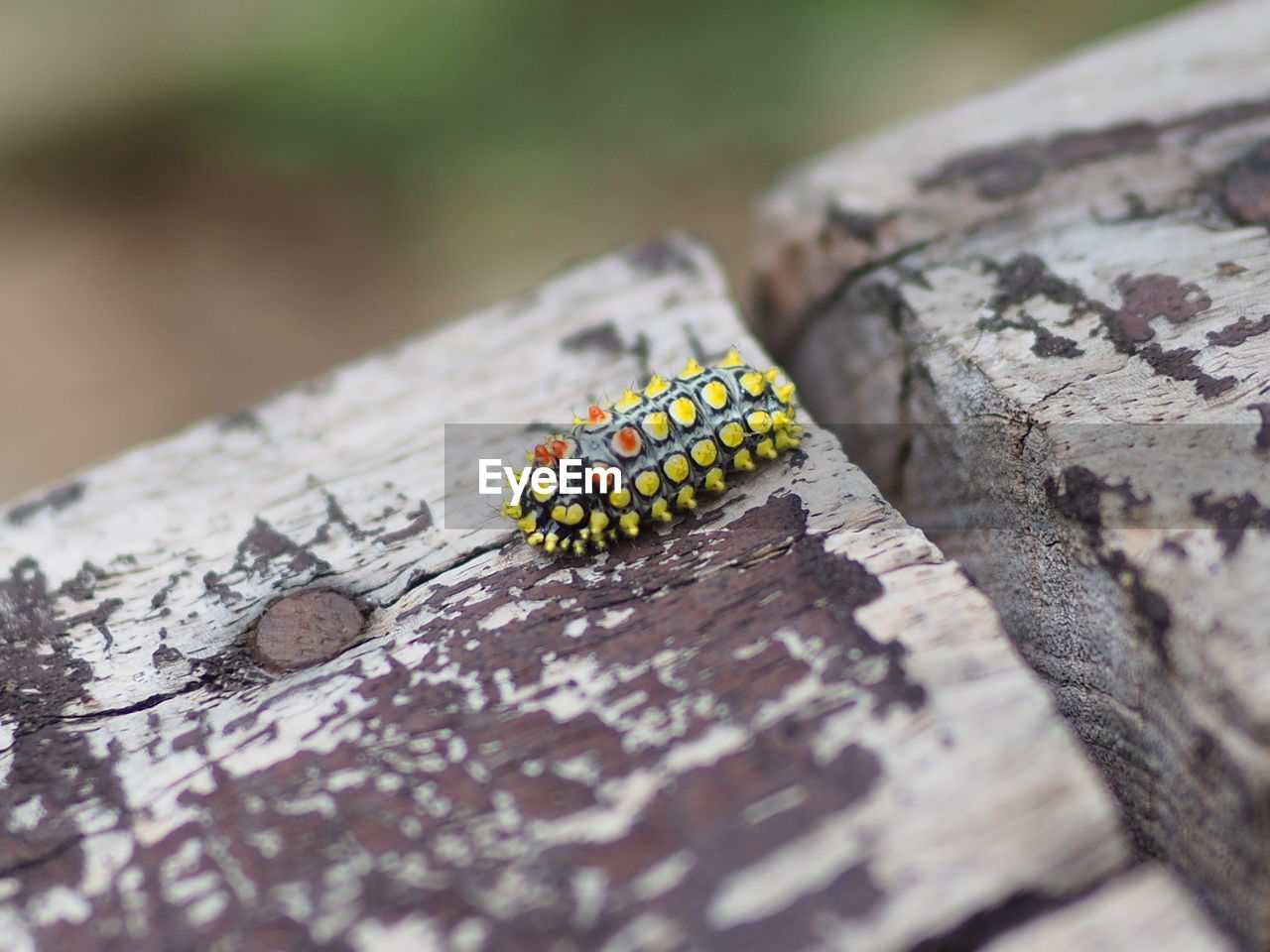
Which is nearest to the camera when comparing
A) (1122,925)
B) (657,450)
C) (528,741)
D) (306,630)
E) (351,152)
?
(1122,925)

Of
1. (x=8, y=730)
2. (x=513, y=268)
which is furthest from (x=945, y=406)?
(x=513, y=268)

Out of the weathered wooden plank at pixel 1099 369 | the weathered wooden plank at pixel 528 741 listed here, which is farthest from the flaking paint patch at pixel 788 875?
the weathered wooden plank at pixel 1099 369

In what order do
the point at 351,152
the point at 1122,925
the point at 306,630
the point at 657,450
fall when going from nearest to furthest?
the point at 1122,925 → the point at 306,630 → the point at 657,450 → the point at 351,152

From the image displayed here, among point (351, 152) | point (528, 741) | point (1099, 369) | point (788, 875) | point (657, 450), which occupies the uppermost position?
point (351, 152)
